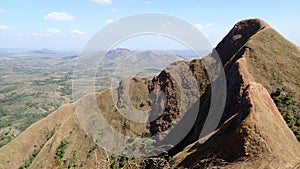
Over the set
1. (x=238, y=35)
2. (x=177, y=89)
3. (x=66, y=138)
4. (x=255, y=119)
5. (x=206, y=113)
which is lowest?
(x=66, y=138)

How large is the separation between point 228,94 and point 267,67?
9299 millimetres

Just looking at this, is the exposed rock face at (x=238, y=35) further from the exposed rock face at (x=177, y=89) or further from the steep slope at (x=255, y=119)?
the exposed rock face at (x=177, y=89)

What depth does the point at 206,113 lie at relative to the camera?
48.6 meters

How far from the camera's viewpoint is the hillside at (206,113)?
24547mm

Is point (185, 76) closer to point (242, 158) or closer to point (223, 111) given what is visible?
point (223, 111)

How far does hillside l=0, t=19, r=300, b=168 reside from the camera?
2455cm

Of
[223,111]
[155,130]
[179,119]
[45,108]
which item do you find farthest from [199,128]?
[45,108]

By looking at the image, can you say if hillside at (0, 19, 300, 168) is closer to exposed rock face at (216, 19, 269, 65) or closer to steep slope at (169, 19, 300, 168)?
steep slope at (169, 19, 300, 168)

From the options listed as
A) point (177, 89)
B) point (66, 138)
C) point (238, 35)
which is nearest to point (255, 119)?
point (177, 89)

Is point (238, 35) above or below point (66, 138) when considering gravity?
above

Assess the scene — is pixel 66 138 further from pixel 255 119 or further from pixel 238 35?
pixel 255 119

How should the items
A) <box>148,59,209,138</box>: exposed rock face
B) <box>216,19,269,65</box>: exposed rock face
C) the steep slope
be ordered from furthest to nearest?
<box>216,19,269,65</box>: exposed rock face, <box>148,59,209,138</box>: exposed rock face, the steep slope

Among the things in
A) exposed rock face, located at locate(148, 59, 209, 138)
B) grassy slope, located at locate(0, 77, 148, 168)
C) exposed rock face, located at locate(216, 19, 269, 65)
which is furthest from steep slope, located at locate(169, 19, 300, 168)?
grassy slope, located at locate(0, 77, 148, 168)

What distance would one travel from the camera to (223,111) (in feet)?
129
